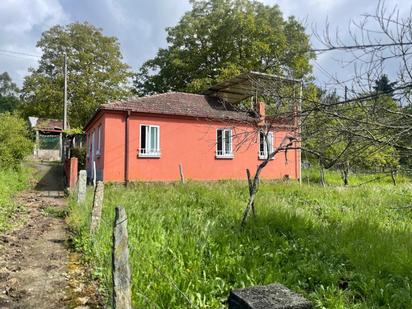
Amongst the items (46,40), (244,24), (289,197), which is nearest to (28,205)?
(289,197)

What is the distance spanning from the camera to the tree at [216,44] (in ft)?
98.1

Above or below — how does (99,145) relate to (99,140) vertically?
below

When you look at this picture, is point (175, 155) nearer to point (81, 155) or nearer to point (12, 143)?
point (12, 143)

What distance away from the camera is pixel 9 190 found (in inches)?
554

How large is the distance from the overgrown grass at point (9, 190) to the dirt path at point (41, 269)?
1.01 feet

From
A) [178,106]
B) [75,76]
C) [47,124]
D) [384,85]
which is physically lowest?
[384,85]

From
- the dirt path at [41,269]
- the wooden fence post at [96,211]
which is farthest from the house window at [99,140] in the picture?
the wooden fence post at [96,211]

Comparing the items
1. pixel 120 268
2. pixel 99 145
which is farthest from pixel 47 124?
pixel 120 268

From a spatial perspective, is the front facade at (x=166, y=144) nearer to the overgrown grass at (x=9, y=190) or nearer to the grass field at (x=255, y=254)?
the overgrown grass at (x=9, y=190)

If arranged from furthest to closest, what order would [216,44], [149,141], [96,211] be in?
[216,44]
[149,141]
[96,211]

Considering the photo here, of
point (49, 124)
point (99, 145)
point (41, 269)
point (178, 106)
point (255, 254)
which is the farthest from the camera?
point (49, 124)

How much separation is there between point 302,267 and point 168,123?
13.8m

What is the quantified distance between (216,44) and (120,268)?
30.5 metres

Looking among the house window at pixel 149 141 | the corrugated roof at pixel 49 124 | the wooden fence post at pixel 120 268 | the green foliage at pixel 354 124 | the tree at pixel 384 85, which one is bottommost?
the wooden fence post at pixel 120 268
